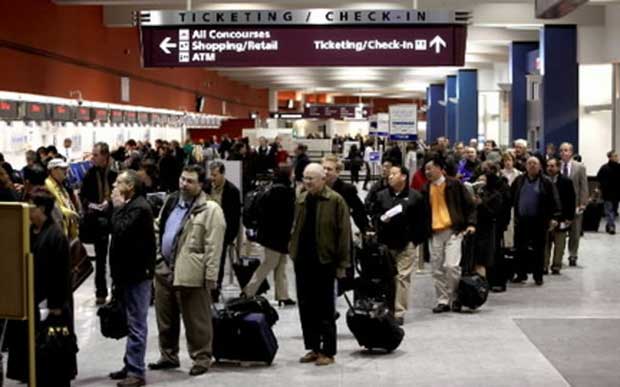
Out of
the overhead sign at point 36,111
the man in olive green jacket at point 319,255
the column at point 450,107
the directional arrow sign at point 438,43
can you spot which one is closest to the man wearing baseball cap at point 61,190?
the man in olive green jacket at point 319,255

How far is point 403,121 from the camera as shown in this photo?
18266 millimetres

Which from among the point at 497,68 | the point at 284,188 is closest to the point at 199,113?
the point at 497,68

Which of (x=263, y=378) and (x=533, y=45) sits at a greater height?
(x=533, y=45)

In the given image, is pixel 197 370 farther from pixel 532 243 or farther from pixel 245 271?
pixel 532 243

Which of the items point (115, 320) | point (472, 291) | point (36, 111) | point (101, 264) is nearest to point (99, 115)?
point (36, 111)

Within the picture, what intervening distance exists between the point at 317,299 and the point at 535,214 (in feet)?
18.7

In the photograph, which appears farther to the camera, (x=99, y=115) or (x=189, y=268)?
(x=99, y=115)

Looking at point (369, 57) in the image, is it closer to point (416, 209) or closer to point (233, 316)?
point (416, 209)

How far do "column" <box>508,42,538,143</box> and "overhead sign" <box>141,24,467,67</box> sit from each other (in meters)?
17.1

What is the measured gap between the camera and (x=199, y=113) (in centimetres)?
3838

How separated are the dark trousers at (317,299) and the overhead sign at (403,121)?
926cm

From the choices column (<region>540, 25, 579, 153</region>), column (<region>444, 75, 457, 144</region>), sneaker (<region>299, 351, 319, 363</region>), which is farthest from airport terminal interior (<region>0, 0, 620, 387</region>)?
column (<region>444, 75, 457, 144</region>)

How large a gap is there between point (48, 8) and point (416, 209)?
10504mm

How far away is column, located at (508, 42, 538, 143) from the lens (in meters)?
29.6
